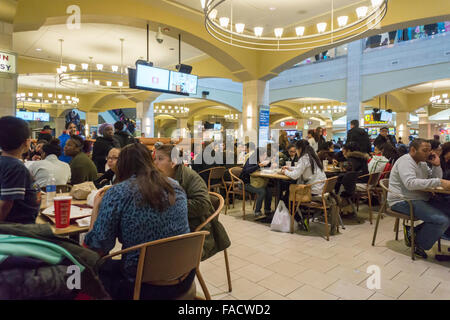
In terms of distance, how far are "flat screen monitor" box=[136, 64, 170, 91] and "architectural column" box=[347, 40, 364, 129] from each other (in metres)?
7.74

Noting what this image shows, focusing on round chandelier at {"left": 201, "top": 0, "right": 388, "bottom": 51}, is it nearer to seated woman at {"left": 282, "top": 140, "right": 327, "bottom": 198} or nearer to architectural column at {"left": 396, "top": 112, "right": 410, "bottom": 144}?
seated woman at {"left": 282, "top": 140, "right": 327, "bottom": 198}

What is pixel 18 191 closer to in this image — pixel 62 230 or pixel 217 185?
pixel 62 230

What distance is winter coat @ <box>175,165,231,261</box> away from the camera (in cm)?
210

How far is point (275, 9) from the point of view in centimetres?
569

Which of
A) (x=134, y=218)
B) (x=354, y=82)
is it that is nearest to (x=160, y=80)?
(x=134, y=218)

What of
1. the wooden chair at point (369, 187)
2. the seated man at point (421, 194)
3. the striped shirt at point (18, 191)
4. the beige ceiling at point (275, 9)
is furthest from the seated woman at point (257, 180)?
the striped shirt at point (18, 191)

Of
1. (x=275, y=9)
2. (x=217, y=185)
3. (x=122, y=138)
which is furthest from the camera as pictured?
(x=275, y=9)

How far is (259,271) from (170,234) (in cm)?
177

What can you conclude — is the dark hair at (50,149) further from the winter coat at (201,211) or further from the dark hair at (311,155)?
the dark hair at (311,155)

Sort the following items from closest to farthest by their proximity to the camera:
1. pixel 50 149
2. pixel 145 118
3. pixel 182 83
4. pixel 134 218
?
1. pixel 134 218
2. pixel 50 149
3. pixel 182 83
4. pixel 145 118

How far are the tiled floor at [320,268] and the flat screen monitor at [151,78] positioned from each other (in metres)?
3.93

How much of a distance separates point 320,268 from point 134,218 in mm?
2353

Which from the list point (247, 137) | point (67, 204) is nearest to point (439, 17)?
point (247, 137)
